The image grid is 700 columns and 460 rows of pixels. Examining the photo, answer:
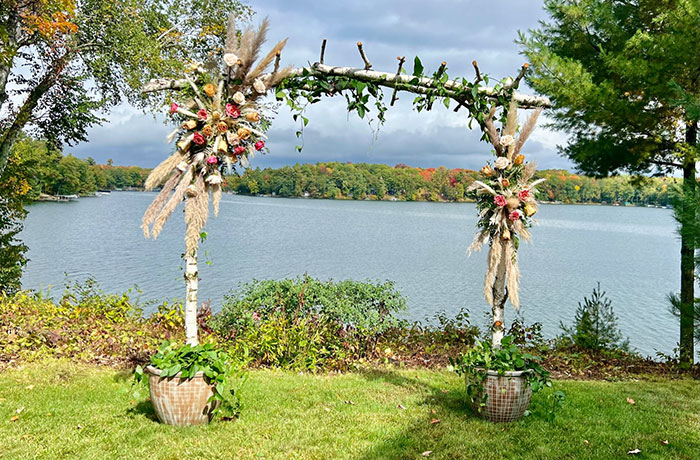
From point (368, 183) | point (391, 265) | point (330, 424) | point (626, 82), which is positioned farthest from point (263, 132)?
point (368, 183)

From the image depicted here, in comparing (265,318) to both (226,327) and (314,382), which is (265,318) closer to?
(226,327)

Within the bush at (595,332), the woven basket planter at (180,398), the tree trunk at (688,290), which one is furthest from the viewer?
the bush at (595,332)

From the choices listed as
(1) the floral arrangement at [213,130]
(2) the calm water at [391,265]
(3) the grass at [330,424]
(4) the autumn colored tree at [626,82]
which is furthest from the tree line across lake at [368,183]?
(1) the floral arrangement at [213,130]

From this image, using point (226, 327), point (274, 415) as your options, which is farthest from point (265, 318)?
point (274, 415)

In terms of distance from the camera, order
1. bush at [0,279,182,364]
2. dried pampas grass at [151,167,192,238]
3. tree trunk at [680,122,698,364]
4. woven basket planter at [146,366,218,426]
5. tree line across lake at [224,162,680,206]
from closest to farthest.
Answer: woven basket planter at [146,366,218,426]
dried pampas grass at [151,167,192,238]
bush at [0,279,182,364]
tree trunk at [680,122,698,364]
tree line across lake at [224,162,680,206]

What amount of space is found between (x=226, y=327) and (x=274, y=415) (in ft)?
7.13

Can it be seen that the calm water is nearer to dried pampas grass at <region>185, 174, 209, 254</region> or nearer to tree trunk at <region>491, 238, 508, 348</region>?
dried pampas grass at <region>185, 174, 209, 254</region>

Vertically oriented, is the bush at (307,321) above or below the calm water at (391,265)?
above

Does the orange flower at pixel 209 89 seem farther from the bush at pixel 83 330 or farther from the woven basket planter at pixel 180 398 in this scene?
the bush at pixel 83 330

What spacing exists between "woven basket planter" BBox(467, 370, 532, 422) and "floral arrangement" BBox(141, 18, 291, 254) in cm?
279

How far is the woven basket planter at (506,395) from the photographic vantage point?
407cm

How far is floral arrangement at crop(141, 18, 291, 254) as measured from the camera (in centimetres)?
405

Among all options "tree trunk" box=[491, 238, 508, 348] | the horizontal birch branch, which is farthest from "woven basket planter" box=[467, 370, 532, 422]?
the horizontal birch branch

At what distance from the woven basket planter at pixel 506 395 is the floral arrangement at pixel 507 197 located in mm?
654
